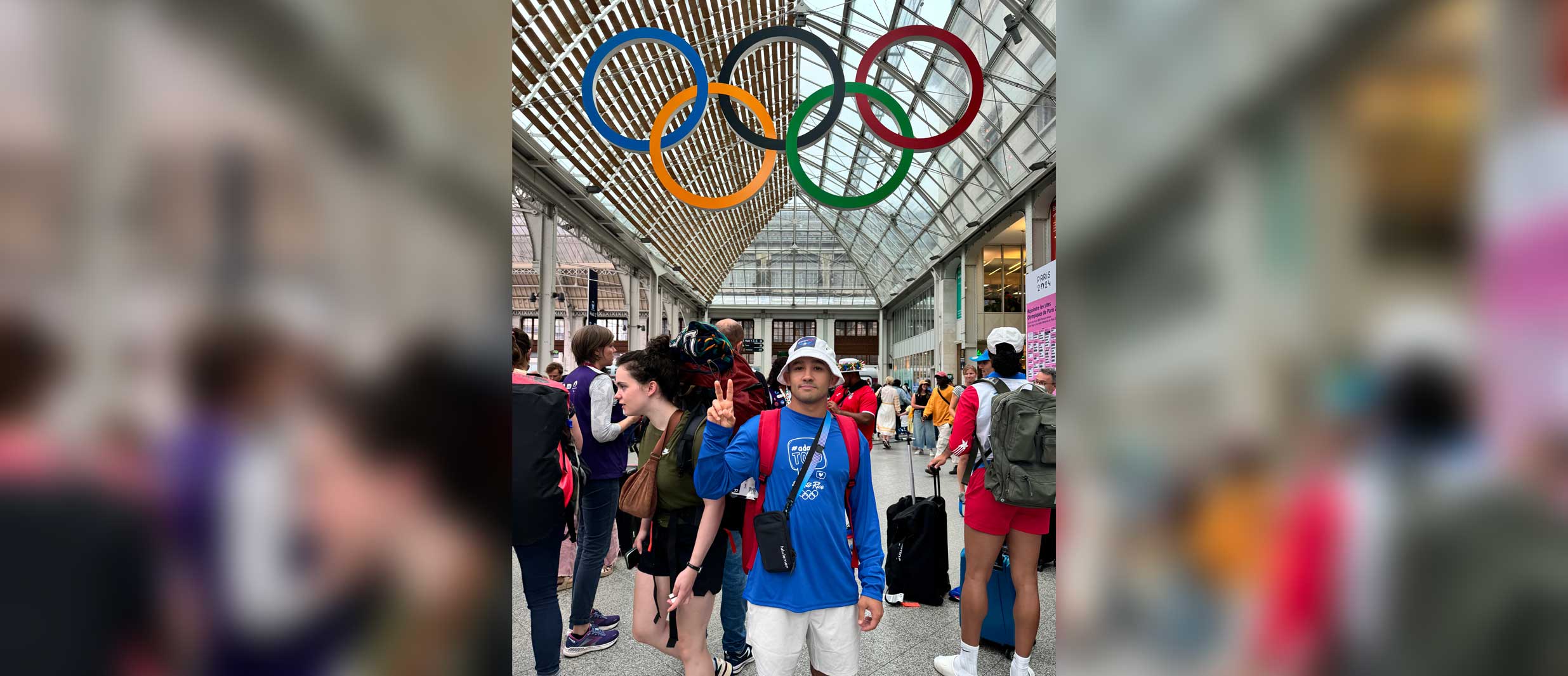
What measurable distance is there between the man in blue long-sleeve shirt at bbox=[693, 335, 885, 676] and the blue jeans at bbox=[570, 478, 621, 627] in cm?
137

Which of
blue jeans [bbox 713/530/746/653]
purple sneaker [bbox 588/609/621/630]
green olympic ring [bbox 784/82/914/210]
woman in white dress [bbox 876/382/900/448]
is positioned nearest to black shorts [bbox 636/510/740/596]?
blue jeans [bbox 713/530/746/653]

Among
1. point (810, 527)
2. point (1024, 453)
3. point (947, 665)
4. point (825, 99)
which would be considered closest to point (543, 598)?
point (810, 527)

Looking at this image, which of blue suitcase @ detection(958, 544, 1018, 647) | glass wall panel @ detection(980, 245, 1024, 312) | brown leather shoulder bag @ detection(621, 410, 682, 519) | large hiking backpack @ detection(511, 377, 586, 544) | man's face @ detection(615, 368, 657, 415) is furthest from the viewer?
glass wall panel @ detection(980, 245, 1024, 312)

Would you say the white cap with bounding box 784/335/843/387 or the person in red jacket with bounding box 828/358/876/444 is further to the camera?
the person in red jacket with bounding box 828/358/876/444

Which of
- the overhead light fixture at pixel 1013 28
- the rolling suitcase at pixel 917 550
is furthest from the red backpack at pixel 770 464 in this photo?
the overhead light fixture at pixel 1013 28

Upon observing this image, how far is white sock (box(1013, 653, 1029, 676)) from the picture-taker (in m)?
3.39

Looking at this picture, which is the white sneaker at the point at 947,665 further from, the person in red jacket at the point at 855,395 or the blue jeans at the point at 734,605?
the person in red jacket at the point at 855,395

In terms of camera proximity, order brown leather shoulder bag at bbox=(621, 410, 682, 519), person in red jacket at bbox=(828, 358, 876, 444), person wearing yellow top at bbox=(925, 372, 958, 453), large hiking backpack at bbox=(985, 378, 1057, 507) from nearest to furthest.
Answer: brown leather shoulder bag at bbox=(621, 410, 682, 519), large hiking backpack at bbox=(985, 378, 1057, 507), person in red jacket at bbox=(828, 358, 876, 444), person wearing yellow top at bbox=(925, 372, 958, 453)

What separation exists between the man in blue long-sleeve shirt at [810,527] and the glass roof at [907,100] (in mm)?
5025

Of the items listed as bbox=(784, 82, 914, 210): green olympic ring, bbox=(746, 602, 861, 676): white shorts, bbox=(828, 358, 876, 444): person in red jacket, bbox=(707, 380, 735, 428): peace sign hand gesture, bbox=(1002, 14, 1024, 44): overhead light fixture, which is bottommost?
bbox=(746, 602, 861, 676): white shorts

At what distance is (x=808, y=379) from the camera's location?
2.60 metres

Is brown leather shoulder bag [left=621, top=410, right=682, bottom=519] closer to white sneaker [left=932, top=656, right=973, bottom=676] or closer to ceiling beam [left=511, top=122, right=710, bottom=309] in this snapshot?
white sneaker [left=932, top=656, right=973, bottom=676]

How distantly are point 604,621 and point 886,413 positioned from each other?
10.9m
